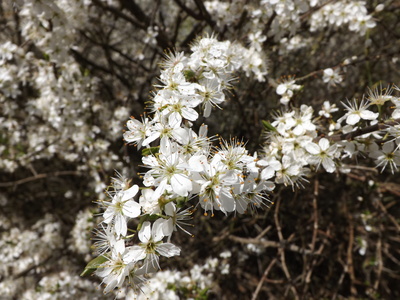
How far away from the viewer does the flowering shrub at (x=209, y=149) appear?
124cm

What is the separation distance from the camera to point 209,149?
1.28m

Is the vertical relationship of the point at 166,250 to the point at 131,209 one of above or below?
below

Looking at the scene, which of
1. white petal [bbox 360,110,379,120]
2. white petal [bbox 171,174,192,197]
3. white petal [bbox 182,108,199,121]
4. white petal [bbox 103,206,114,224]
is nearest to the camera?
white petal [bbox 171,174,192,197]

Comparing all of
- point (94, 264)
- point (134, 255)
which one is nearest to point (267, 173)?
point (134, 255)

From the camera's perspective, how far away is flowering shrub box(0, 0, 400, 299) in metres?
1.24

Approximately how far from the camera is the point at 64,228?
12.5 feet

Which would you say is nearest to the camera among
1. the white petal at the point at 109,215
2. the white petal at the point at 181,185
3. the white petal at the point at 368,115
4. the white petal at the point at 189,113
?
the white petal at the point at 181,185

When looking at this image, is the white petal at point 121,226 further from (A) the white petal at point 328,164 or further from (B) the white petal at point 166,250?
(A) the white petal at point 328,164

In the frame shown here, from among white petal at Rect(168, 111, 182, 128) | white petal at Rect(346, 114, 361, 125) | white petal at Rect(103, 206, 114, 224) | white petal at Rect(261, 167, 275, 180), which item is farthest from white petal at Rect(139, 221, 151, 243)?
white petal at Rect(346, 114, 361, 125)

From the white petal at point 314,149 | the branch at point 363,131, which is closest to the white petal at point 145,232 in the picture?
the white petal at point 314,149

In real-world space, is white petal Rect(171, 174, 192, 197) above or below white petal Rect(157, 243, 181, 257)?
above

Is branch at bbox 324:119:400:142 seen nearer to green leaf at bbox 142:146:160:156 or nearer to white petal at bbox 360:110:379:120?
white petal at bbox 360:110:379:120

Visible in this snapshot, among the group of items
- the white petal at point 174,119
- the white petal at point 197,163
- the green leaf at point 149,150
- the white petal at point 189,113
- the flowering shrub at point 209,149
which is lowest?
the flowering shrub at point 209,149

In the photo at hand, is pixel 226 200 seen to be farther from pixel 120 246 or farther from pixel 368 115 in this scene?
pixel 368 115
